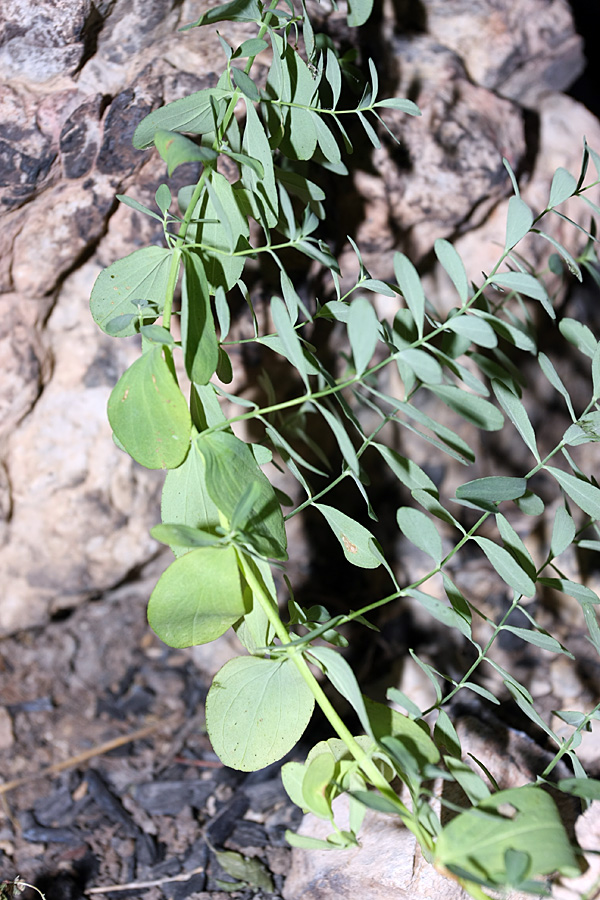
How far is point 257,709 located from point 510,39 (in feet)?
4.76

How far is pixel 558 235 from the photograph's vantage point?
1.56 metres

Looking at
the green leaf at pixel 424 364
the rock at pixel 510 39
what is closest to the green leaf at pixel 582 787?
the green leaf at pixel 424 364

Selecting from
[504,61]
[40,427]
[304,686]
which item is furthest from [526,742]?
[504,61]

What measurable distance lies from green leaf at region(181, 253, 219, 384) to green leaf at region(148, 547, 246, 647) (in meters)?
0.16

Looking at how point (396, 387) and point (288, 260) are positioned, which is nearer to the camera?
point (288, 260)

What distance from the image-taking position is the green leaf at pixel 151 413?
2.15 ft

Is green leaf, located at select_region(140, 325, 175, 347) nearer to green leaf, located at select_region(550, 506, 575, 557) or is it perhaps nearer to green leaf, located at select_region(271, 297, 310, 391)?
green leaf, located at select_region(271, 297, 310, 391)

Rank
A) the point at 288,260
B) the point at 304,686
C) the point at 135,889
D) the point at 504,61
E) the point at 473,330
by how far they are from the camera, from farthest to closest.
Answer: the point at 504,61 → the point at 288,260 → the point at 135,889 → the point at 304,686 → the point at 473,330

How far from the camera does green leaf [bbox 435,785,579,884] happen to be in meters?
0.53

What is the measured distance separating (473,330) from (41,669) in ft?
4.00

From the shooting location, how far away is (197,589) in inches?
24.8

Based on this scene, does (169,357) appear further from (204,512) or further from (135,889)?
(135,889)

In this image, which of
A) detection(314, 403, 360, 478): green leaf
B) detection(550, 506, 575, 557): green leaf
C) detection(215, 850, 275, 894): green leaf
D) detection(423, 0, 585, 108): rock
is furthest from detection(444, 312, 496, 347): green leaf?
detection(423, 0, 585, 108): rock

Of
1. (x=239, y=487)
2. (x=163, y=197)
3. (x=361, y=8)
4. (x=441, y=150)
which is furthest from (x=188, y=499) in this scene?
(x=441, y=150)
